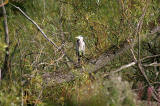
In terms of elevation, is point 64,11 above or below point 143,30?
above

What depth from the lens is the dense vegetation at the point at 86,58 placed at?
12.5ft

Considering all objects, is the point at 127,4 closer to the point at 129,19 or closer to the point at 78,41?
the point at 129,19

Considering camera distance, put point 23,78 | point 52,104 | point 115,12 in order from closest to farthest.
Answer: point 23,78, point 52,104, point 115,12

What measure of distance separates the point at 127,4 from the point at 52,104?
2.10 metres

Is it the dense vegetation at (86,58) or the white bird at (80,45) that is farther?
the white bird at (80,45)

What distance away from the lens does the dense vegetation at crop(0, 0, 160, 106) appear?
3.82m

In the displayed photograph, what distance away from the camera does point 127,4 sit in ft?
18.5

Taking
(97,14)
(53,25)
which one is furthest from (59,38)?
(97,14)

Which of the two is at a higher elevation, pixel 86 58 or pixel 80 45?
pixel 80 45

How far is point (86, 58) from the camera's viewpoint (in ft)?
17.6

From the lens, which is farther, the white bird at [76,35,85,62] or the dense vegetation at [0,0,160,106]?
the white bird at [76,35,85,62]

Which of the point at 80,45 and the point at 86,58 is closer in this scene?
the point at 86,58

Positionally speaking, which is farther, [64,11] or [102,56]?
[64,11]

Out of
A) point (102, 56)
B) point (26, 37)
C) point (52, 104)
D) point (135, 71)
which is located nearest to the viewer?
point (52, 104)
